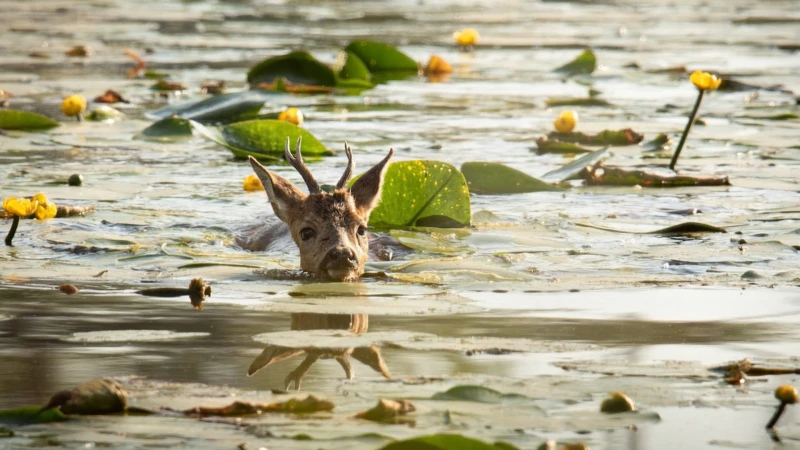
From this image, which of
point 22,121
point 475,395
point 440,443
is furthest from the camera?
point 22,121

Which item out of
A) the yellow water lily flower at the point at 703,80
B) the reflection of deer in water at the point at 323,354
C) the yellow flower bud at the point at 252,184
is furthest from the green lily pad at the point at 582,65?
the reflection of deer in water at the point at 323,354

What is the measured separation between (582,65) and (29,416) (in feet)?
38.5

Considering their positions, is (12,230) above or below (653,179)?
below

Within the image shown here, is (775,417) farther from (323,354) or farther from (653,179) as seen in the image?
(653,179)

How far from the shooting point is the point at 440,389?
4082 millimetres

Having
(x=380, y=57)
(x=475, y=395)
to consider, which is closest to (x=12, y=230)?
(x=475, y=395)

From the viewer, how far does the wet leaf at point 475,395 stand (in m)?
3.95

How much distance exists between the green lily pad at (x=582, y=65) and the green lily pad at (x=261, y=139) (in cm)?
564

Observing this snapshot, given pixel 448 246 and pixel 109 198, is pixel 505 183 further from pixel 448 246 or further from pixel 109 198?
pixel 109 198

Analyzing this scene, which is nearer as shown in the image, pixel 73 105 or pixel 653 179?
pixel 653 179

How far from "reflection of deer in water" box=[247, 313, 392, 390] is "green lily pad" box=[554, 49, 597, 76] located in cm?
986

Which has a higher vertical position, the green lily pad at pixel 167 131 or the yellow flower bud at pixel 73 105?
the yellow flower bud at pixel 73 105

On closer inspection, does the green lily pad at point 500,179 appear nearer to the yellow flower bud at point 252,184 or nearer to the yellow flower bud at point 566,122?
the yellow flower bud at point 252,184

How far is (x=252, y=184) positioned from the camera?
351 inches
